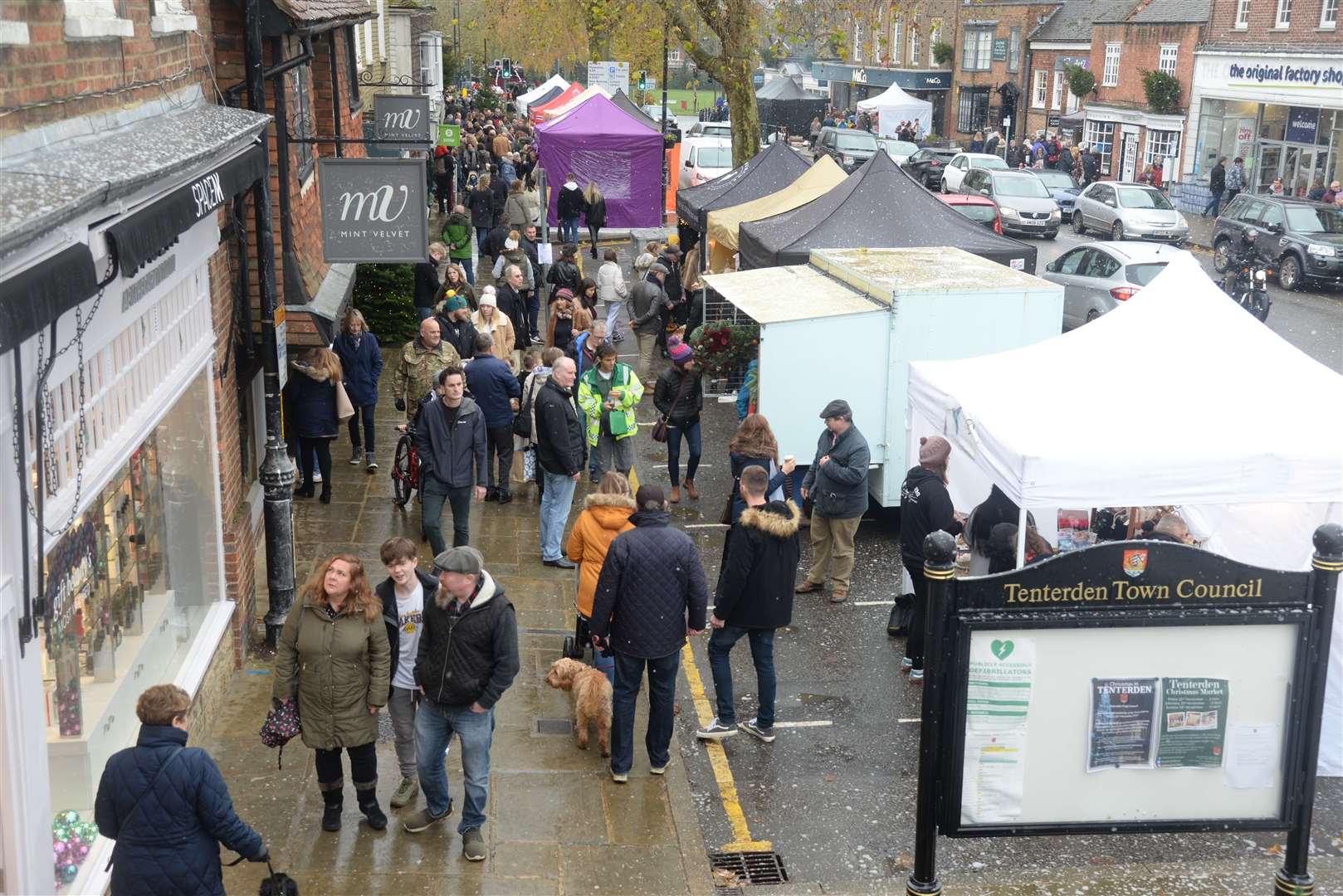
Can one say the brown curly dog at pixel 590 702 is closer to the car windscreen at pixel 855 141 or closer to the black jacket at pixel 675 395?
the black jacket at pixel 675 395

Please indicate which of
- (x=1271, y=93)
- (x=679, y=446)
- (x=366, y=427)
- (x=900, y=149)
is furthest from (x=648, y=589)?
(x=900, y=149)

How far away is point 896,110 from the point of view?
2344 inches

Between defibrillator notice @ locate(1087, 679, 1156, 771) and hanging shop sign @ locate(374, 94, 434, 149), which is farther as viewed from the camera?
hanging shop sign @ locate(374, 94, 434, 149)

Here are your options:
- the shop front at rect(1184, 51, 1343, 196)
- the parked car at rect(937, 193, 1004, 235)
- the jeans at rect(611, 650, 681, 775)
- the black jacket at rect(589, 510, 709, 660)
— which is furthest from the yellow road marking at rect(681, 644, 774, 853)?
the shop front at rect(1184, 51, 1343, 196)

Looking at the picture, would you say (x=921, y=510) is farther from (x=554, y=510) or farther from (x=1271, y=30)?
(x=1271, y=30)

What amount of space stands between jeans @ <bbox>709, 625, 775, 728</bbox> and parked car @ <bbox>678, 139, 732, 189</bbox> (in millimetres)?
26480

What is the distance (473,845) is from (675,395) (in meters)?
6.18

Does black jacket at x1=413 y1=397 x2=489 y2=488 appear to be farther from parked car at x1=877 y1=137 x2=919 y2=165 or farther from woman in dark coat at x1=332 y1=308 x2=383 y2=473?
parked car at x1=877 y1=137 x2=919 y2=165

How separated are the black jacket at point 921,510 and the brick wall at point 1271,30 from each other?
3231 cm

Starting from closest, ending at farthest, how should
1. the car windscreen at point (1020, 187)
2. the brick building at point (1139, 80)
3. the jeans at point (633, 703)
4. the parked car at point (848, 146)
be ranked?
Result: the jeans at point (633, 703)
the car windscreen at point (1020, 187)
the parked car at point (848, 146)
the brick building at point (1139, 80)

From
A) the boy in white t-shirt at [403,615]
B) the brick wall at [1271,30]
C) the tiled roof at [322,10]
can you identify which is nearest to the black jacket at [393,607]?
the boy in white t-shirt at [403,615]

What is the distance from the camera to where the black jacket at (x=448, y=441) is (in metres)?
9.89

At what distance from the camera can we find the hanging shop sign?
66.5ft

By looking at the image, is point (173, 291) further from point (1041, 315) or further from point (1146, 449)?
point (1041, 315)
